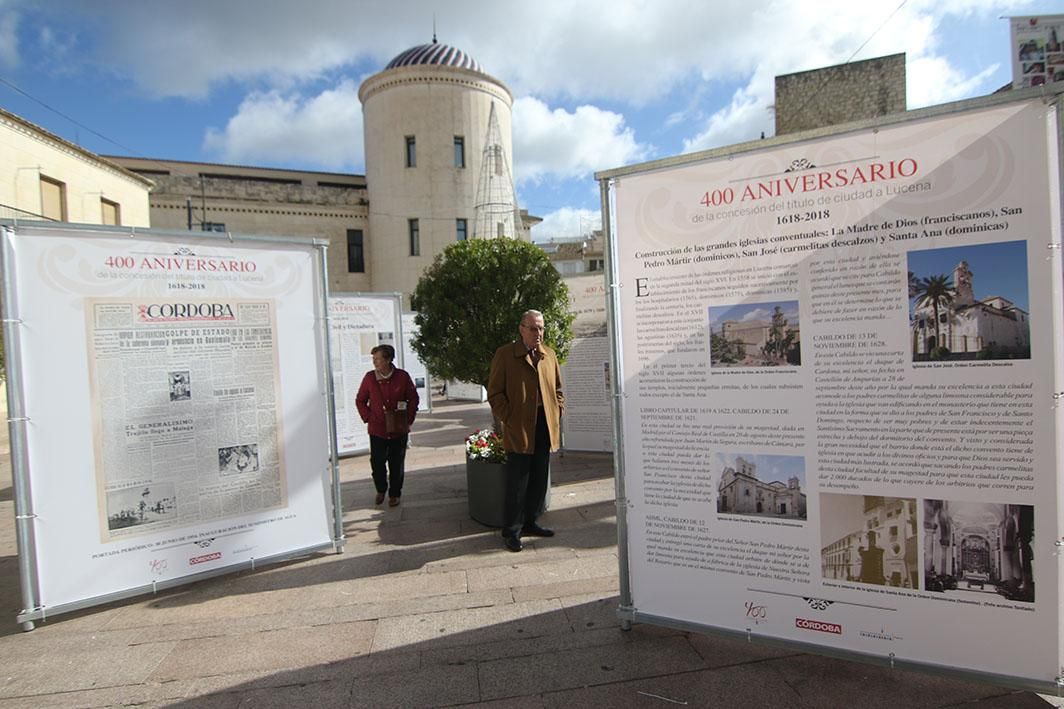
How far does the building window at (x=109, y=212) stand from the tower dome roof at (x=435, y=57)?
17.3 metres

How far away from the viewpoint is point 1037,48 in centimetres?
1093

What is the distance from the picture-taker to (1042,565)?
2.52 meters

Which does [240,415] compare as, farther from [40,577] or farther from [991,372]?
[991,372]

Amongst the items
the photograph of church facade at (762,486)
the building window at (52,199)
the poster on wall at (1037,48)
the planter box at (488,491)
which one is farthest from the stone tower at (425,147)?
the photograph of church facade at (762,486)

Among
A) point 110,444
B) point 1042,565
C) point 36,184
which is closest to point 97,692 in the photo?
point 110,444

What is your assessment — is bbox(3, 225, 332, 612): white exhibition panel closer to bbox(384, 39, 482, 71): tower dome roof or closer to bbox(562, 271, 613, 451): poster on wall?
bbox(562, 271, 613, 451): poster on wall

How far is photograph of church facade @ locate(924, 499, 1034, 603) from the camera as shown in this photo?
256 centimetres

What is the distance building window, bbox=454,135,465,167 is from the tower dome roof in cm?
388

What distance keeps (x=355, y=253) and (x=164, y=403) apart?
109ft

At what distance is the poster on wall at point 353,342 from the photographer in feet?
31.1

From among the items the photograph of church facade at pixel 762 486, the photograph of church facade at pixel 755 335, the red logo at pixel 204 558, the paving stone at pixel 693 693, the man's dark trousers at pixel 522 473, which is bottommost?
the paving stone at pixel 693 693

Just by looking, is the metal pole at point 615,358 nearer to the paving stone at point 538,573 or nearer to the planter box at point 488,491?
the paving stone at point 538,573

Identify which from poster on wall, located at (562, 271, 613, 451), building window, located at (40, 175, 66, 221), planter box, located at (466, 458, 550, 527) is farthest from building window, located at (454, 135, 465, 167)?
planter box, located at (466, 458, 550, 527)

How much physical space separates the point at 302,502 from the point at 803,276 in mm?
4226
